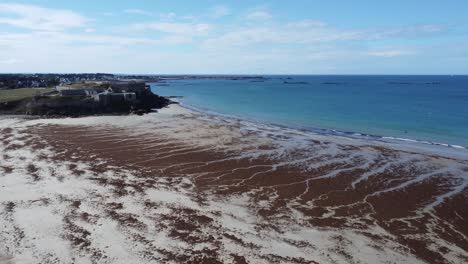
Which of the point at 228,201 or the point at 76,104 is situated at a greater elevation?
the point at 76,104

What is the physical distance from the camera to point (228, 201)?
20.5m

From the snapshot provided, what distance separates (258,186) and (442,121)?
40040 mm

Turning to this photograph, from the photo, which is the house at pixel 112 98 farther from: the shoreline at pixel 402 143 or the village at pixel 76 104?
the shoreline at pixel 402 143

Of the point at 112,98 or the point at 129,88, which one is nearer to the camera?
the point at 112,98

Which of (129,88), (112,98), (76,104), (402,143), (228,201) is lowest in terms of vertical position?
(228,201)

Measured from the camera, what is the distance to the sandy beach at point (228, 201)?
597 inches

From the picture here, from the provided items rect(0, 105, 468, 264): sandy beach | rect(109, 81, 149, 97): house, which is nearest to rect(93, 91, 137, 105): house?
rect(109, 81, 149, 97): house

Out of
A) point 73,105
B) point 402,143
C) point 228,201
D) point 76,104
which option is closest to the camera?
point 228,201

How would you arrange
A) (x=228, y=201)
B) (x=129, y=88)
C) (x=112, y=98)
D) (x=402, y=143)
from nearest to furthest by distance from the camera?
(x=228, y=201)
(x=402, y=143)
(x=112, y=98)
(x=129, y=88)

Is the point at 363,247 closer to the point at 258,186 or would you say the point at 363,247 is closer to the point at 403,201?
the point at 403,201

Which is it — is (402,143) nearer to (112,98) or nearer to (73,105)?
(112,98)

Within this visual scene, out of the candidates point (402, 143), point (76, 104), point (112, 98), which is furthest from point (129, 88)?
point (402, 143)

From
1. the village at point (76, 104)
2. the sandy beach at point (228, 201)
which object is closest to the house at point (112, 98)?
the village at point (76, 104)

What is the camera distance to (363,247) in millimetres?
15625
